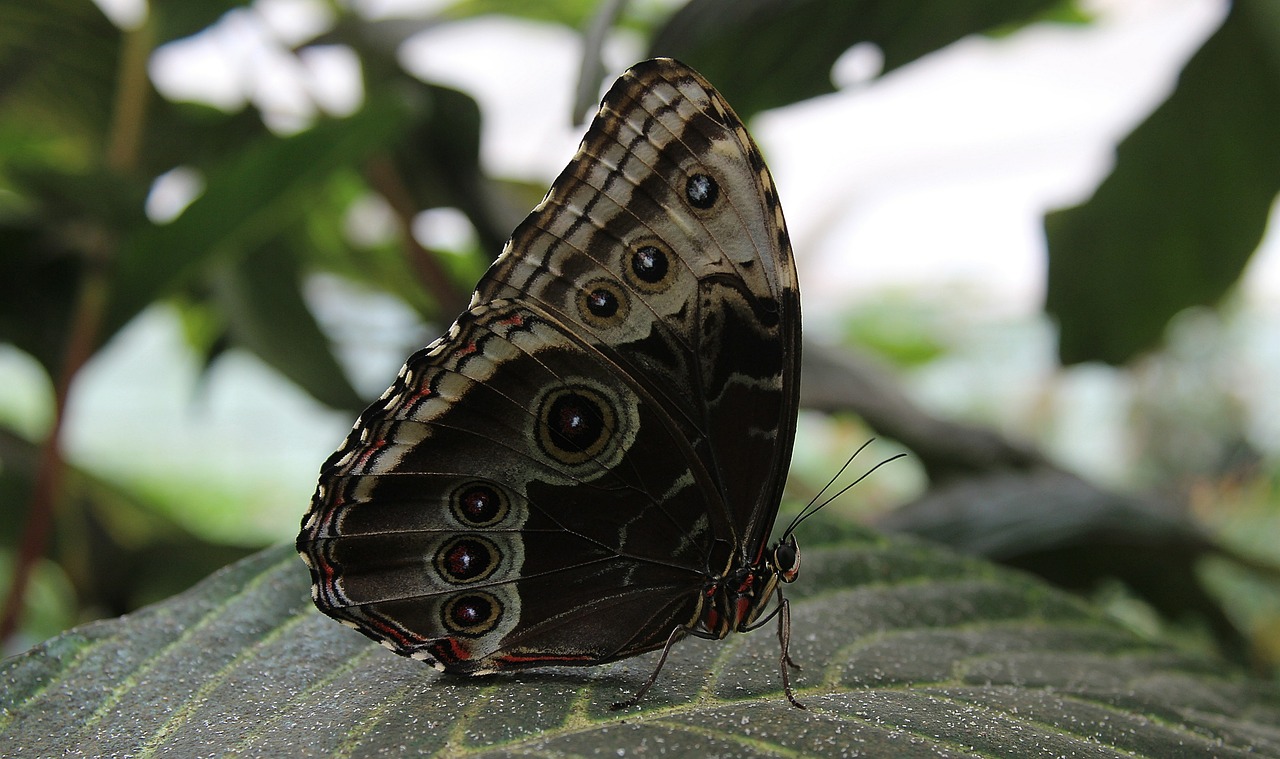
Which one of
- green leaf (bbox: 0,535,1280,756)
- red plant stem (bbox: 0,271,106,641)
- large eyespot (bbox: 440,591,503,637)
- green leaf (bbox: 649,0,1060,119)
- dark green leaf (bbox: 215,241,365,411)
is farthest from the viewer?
dark green leaf (bbox: 215,241,365,411)

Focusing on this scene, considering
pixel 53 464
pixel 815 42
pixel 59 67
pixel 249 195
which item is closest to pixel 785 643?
pixel 815 42

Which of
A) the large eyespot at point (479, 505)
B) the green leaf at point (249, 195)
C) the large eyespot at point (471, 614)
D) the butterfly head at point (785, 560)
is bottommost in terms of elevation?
the large eyespot at point (471, 614)

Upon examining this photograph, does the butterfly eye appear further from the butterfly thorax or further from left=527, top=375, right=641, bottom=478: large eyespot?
left=527, top=375, right=641, bottom=478: large eyespot

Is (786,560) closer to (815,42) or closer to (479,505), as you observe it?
(479,505)

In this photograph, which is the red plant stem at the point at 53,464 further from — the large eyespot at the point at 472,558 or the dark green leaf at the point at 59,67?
the large eyespot at the point at 472,558

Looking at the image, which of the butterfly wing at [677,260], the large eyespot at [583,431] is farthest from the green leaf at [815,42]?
the large eyespot at [583,431]

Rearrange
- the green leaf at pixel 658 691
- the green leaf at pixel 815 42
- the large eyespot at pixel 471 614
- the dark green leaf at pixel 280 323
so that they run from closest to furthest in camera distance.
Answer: the green leaf at pixel 658 691, the large eyespot at pixel 471 614, the green leaf at pixel 815 42, the dark green leaf at pixel 280 323

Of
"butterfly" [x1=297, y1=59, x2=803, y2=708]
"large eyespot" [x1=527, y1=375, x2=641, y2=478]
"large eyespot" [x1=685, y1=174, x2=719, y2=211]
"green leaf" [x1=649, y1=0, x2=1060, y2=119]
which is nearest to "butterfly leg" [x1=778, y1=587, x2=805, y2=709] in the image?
"butterfly" [x1=297, y1=59, x2=803, y2=708]
